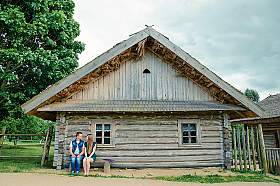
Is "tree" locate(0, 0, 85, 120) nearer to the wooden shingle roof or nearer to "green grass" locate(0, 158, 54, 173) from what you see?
"green grass" locate(0, 158, 54, 173)

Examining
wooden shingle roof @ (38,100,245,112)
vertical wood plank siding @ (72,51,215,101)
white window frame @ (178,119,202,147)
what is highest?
vertical wood plank siding @ (72,51,215,101)

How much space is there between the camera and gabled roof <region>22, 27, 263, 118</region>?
365 inches

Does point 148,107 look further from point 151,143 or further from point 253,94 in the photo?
point 253,94

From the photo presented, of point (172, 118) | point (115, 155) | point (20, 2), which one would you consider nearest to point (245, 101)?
point (172, 118)

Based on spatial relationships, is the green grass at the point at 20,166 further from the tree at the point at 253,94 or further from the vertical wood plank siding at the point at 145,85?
the tree at the point at 253,94

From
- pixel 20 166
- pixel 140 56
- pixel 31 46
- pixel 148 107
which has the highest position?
pixel 31 46

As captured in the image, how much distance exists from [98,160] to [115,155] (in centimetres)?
78

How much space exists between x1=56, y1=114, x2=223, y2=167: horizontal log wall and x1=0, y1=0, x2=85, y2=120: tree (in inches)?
208

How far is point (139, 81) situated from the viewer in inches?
410

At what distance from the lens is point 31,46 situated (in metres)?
14.4

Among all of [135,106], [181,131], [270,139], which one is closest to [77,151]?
[135,106]

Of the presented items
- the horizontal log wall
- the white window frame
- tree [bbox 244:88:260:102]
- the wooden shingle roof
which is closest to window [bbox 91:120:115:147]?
the horizontal log wall

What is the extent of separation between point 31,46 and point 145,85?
894 cm

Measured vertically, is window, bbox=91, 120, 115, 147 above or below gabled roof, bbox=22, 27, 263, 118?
below
